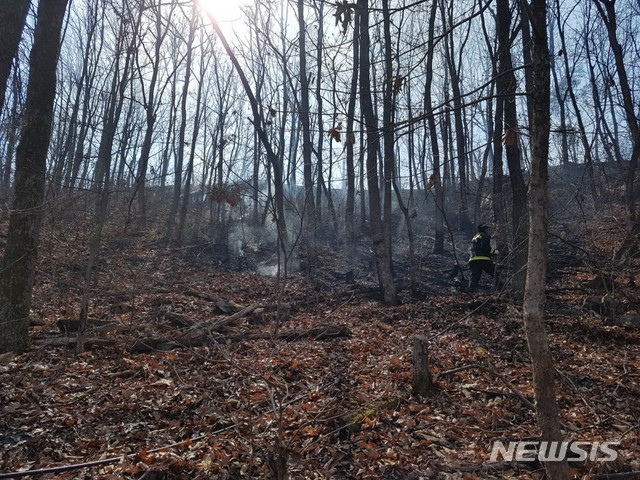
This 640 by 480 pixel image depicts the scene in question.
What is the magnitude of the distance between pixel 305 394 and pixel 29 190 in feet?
15.0

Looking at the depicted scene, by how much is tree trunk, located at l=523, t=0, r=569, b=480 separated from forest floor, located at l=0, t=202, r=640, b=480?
17 cm

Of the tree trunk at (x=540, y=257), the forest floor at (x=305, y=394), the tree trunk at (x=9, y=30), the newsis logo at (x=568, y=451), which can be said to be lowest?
the newsis logo at (x=568, y=451)

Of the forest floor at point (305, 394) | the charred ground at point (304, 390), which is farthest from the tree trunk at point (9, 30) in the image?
the forest floor at point (305, 394)

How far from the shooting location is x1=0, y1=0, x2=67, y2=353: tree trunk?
548 centimetres

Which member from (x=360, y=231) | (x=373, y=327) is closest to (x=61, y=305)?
(x=373, y=327)

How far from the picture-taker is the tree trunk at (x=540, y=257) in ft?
8.00

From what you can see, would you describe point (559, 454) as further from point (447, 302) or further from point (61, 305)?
point (61, 305)

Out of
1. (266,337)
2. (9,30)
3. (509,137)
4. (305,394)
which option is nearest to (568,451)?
(305,394)

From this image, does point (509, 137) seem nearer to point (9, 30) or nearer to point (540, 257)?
point (540, 257)

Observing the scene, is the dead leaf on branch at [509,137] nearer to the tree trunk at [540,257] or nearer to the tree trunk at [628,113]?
the tree trunk at [540,257]

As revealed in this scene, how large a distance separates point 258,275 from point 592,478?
12.4 meters

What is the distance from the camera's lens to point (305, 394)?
5004 mm

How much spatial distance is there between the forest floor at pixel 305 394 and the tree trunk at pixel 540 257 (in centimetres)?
17

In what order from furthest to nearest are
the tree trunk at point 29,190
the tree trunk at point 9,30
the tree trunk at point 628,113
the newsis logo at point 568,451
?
the tree trunk at point 628,113 < the tree trunk at point 29,190 < the tree trunk at point 9,30 < the newsis logo at point 568,451
